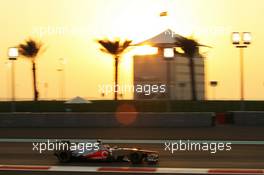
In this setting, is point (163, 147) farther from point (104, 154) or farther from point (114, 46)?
point (114, 46)

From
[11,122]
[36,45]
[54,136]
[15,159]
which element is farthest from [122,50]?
[15,159]

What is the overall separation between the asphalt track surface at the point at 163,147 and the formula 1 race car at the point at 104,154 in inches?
5.1

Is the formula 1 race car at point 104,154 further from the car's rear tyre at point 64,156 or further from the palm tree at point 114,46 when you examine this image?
the palm tree at point 114,46

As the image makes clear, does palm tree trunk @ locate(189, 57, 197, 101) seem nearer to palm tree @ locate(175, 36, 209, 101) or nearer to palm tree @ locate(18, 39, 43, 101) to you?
palm tree @ locate(175, 36, 209, 101)

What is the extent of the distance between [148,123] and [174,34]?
3795cm

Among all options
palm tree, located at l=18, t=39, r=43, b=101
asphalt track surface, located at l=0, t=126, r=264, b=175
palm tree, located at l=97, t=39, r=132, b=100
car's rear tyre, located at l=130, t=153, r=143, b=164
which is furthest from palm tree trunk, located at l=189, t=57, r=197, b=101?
car's rear tyre, located at l=130, t=153, r=143, b=164

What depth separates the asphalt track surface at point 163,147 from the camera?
460 inches

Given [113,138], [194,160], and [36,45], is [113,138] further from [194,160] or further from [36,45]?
[36,45]

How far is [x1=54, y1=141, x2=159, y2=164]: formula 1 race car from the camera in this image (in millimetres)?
11352

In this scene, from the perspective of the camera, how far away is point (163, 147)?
582 inches

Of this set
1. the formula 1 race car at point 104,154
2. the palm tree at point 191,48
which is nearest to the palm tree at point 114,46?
the palm tree at point 191,48

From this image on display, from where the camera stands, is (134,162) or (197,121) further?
(197,121)

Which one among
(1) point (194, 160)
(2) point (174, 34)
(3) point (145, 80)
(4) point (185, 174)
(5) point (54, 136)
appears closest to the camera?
(4) point (185, 174)

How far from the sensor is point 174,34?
59.3m
